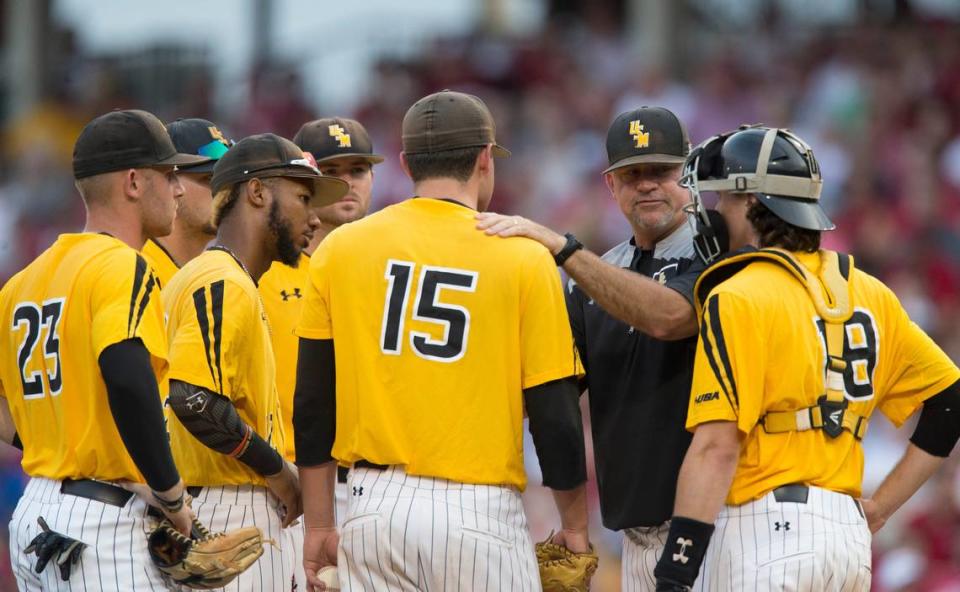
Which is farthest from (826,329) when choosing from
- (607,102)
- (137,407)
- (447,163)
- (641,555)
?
(607,102)

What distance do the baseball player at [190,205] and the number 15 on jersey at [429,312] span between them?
6.01ft

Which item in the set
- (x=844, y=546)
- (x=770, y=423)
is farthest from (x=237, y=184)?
(x=844, y=546)

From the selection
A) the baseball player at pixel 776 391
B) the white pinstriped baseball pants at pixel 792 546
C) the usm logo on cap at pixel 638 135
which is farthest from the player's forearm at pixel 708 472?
the usm logo on cap at pixel 638 135

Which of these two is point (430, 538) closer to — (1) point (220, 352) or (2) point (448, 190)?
(1) point (220, 352)

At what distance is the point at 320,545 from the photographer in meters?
5.00

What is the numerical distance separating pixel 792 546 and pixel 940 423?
0.98 meters

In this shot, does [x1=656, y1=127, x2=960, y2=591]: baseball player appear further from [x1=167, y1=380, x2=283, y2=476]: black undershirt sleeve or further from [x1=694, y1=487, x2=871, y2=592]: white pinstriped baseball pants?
[x1=167, y1=380, x2=283, y2=476]: black undershirt sleeve

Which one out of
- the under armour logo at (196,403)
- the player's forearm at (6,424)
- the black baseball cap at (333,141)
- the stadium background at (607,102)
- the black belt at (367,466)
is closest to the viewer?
the black belt at (367,466)

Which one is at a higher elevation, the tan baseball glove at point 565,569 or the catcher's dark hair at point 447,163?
the catcher's dark hair at point 447,163

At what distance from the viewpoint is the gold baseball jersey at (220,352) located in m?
5.18

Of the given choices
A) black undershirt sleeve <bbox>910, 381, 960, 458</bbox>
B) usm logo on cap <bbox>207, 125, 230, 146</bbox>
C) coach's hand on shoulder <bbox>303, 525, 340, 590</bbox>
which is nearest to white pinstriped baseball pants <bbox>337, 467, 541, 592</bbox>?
coach's hand on shoulder <bbox>303, 525, 340, 590</bbox>

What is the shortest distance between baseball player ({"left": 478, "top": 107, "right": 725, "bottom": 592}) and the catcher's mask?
0.12 m

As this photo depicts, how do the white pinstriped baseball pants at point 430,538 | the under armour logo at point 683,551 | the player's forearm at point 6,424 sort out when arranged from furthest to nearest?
the player's forearm at point 6,424 < the white pinstriped baseball pants at point 430,538 < the under armour logo at point 683,551

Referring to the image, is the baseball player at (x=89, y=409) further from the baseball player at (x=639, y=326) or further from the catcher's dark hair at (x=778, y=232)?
the catcher's dark hair at (x=778, y=232)
